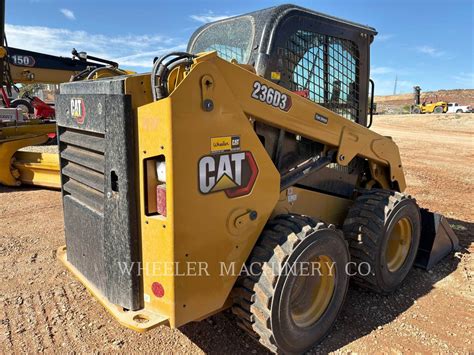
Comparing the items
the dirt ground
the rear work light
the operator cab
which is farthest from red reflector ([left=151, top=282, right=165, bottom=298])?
the operator cab

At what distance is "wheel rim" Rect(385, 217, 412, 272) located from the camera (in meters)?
3.89

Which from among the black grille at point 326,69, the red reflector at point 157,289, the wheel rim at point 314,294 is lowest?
the wheel rim at point 314,294

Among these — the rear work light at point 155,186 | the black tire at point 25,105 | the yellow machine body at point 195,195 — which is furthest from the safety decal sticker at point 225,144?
the black tire at point 25,105

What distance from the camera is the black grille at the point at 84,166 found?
8.71 feet

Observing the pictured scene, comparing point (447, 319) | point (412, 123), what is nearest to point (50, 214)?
point (447, 319)

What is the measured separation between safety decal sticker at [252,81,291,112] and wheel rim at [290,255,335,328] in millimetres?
1103

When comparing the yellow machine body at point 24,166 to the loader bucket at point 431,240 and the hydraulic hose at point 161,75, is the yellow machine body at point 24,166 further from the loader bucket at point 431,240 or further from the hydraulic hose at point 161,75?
the loader bucket at point 431,240

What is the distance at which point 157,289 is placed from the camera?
2391mm

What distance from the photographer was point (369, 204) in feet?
11.9

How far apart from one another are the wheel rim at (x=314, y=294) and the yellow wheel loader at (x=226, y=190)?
0.01 m

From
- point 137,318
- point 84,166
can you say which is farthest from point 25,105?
point 137,318

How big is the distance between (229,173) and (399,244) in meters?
2.35

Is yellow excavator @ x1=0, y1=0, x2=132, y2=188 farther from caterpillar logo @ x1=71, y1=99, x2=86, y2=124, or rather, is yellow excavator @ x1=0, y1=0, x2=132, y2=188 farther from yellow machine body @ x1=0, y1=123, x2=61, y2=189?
caterpillar logo @ x1=71, y1=99, x2=86, y2=124

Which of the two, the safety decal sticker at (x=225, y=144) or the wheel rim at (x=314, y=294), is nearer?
the safety decal sticker at (x=225, y=144)
